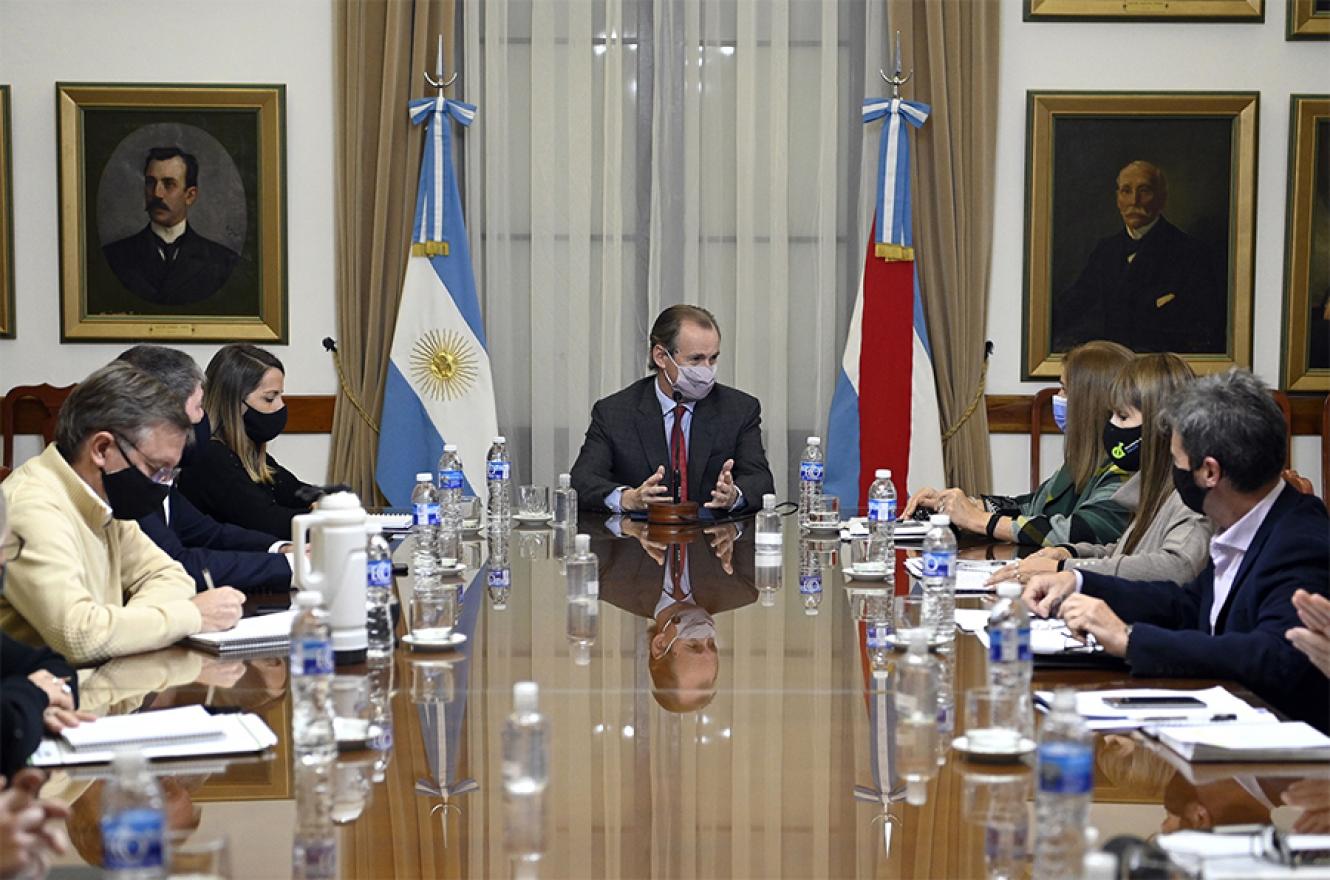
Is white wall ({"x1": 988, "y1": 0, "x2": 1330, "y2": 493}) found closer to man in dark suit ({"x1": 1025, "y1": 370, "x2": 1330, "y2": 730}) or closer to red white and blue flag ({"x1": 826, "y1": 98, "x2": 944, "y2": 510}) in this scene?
red white and blue flag ({"x1": 826, "y1": 98, "x2": 944, "y2": 510})

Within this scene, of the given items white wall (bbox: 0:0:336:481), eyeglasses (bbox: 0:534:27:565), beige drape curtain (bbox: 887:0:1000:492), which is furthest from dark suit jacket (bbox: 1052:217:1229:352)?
eyeglasses (bbox: 0:534:27:565)

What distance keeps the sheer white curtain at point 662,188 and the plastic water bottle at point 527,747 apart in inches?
199

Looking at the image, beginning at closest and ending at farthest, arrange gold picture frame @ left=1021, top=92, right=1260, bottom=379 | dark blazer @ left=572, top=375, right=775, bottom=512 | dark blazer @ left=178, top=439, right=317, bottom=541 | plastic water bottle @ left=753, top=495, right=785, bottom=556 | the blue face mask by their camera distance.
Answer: plastic water bottle @ left=753, top=495, right=785, bottom=556 → the blue face mask → dark blazer @ left=178, top=439, right=317, bottom=541 → dark blazer @ left=572, top=375, right=775, bottom=512 → gold picture frame @ left=1021, top=92, right=1260, bottom=379

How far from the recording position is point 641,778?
2.17m

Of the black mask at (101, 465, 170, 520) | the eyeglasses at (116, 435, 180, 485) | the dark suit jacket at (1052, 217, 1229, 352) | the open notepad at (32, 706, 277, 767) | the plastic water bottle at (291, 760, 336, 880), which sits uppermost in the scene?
the dark suit jacket at (1052, 217, 1229, 352)

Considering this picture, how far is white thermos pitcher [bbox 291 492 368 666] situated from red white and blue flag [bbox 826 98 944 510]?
424cm

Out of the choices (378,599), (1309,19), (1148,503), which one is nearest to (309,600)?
(378,599)

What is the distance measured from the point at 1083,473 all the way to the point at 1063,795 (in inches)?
105

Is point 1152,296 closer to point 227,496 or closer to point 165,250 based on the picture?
point 227,496

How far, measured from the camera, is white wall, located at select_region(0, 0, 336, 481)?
23.0 ft

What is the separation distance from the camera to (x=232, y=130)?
7059 millimetres

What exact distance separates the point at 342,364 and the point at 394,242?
606 mm

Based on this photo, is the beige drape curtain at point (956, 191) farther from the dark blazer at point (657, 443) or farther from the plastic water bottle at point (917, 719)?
the plastic water bottle at point (917, 719)

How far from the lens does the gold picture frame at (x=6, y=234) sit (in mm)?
6988
